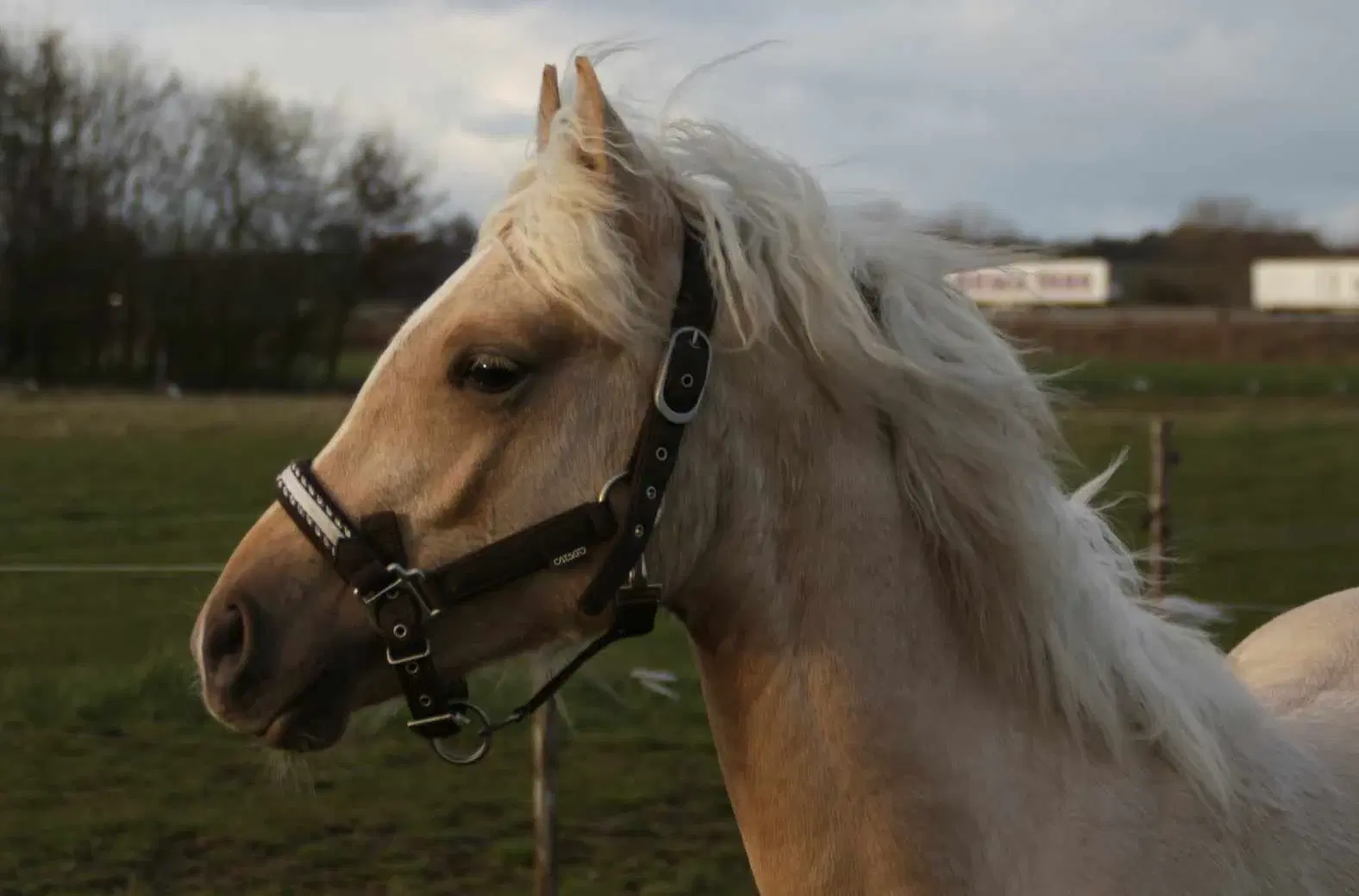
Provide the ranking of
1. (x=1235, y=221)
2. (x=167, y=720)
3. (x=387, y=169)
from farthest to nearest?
(x=1235, y=221) < (x=387, y=169) < (x=167, y=720)

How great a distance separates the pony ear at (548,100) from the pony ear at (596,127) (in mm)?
193

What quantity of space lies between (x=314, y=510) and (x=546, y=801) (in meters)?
3.13

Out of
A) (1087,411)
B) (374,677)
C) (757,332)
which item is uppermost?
(757,332)

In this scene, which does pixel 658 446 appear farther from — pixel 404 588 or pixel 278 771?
pixel 278 771

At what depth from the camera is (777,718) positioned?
1.91m

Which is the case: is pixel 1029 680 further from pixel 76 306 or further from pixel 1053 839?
pixel 76 306

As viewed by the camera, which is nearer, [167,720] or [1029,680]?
[1029,680]

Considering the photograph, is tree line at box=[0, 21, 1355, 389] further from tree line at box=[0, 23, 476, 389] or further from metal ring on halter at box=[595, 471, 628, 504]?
metal ring on halter at box=[595, 471, 628, 504]

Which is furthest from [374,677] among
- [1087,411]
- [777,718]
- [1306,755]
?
[1087,411]

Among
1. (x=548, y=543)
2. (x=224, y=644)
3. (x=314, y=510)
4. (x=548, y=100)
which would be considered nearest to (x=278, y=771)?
(x=224, y=644)

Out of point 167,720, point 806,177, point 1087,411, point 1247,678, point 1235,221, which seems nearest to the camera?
point 806,177

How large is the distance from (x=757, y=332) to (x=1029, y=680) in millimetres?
641

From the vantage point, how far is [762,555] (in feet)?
6.31

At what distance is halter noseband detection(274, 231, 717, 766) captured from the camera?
6.09 ft
